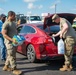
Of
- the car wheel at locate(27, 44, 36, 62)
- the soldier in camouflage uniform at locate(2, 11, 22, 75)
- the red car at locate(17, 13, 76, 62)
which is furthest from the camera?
the car wheel at locate(27, 44, 36, 62)

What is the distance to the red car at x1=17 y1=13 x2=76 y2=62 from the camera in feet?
25.5

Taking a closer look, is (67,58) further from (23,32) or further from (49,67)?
(23,32)

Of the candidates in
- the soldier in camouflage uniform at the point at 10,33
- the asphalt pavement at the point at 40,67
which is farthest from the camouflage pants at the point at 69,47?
the soldier in camouflage uniform at the point at 10,33

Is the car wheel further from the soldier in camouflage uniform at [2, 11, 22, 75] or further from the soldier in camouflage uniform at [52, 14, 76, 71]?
the soldier in camouflage uniform at [2, 11, 22, 75]

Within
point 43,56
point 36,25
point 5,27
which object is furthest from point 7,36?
point 36,25

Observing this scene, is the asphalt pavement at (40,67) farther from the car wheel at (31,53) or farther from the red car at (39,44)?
the red car at (39,44)

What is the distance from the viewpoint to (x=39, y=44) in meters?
7.84

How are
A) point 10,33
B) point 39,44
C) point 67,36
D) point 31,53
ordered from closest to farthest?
point 10,33 < point 67,36 < point 39,44 < point 31,53

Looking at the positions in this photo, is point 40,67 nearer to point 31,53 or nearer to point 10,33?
point 31,53

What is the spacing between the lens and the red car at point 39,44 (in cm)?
776

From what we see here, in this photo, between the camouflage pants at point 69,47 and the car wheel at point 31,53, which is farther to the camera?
the car wheel at point 31,53

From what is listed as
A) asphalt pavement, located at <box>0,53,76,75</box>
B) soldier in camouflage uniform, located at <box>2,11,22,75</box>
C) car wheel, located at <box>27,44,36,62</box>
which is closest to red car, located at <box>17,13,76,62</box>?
car wheel, located at <box>27,44,36,62</box>

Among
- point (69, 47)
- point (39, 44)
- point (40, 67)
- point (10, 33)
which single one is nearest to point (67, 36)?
point (69, 47)

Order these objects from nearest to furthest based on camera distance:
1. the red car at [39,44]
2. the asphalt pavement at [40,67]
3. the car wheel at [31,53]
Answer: the asphalt pavement at [40,67] < the red car at [39,44] < the car wheel at [31,53]
